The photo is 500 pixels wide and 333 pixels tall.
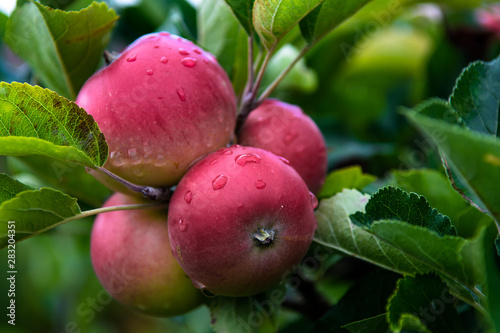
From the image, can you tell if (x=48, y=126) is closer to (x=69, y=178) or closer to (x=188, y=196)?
(x=188, y=196)

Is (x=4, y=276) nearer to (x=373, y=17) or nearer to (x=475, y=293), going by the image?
(x=373, y=17)

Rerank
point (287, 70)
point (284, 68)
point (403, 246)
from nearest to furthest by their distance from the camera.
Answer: point (403, 246)
point (287, 70)
point (284, 68)

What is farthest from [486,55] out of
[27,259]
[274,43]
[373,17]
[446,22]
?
[27,259]

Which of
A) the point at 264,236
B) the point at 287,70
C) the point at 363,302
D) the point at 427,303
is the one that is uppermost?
the point at 287,70

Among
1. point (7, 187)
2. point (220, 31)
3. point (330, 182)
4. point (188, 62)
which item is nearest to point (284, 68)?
point (220, 31)

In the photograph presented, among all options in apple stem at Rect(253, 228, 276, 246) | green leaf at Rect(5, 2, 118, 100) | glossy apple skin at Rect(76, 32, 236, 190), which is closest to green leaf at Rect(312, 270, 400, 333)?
apple stem at Rect(253, 228, 276, 246)

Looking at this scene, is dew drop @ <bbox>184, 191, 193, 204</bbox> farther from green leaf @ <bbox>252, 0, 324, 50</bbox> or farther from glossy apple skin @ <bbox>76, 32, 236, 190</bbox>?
green leaf @ <bbox>252, 0, 324, 50</bbox>

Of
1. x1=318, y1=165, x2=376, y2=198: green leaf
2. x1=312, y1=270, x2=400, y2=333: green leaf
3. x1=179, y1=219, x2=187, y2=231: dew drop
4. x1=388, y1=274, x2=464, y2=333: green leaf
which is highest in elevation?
x1=179, y1=219, x2=187, y2=231: dew drop

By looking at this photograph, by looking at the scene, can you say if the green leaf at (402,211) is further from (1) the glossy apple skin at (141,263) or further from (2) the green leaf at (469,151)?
(1) the glossy apple skin at (141,263)
